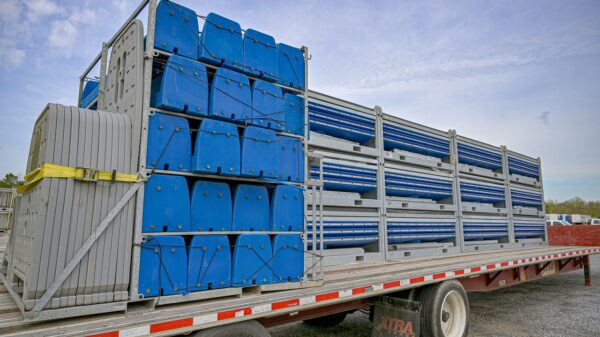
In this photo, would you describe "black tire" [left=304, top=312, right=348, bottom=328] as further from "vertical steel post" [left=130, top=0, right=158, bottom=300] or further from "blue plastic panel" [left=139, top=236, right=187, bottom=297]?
"vertical steel post" [left=130, top=0, right=158, bottom=300]

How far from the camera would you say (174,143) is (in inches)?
124

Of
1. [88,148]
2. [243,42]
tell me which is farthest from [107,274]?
[243,42]

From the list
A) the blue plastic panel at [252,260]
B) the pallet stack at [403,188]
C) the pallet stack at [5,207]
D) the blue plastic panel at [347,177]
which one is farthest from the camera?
the pallet stack at [5,207]

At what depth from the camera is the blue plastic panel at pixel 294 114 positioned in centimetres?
399

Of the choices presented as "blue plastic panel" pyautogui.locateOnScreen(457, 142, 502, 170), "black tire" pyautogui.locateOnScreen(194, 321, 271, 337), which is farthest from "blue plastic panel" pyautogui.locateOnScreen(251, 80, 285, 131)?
"blue plastic panel" pyautogui.locateOnScreen(457, 142, 502, 170)

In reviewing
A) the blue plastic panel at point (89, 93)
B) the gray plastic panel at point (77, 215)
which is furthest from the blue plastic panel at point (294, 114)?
Result: the blue plastic panel at point (89, 93)

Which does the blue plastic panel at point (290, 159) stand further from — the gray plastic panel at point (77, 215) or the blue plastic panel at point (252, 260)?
the gray plastic panel at point (77, 215)

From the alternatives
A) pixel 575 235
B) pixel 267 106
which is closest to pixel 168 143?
pixel 267 106

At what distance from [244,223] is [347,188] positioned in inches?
107

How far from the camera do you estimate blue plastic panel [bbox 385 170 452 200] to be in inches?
260

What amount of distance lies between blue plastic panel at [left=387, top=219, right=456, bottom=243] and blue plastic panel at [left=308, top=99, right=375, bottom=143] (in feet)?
5.01

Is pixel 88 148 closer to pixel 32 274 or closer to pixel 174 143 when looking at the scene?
pixel 174 143

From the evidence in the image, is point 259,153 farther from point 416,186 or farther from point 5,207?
point 5,207

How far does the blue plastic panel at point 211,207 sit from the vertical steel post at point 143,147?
0.42 meters
